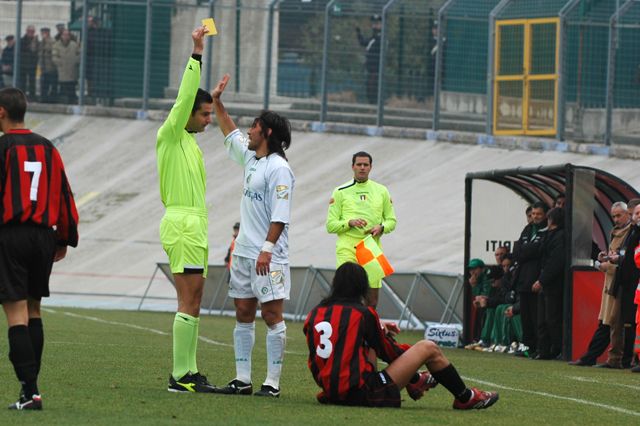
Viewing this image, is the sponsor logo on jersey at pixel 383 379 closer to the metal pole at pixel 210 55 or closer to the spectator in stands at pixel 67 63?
the metal pole at pixel 210 55

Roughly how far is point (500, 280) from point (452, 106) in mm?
14133

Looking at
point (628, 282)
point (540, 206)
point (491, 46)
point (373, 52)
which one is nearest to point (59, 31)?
point (373, 52)

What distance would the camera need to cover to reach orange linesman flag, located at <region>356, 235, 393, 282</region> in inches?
643

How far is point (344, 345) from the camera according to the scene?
9594 millimetres

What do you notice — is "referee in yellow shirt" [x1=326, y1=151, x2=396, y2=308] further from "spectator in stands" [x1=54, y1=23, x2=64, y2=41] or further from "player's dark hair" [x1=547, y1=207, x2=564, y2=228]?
"spectator in stands" [x1=54, y1=23, x2=64, y2=41]

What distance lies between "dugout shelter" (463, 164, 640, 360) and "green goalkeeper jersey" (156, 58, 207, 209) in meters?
7.14

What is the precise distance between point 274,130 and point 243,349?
1565mm

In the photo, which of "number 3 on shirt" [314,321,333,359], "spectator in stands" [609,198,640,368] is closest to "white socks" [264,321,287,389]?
"number 3 on shirt" [314,321,333,359]

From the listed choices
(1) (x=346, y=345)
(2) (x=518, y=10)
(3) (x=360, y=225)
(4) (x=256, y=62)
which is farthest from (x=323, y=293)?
(1) (x=346, y=345)

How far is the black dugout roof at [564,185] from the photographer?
17.1 meters

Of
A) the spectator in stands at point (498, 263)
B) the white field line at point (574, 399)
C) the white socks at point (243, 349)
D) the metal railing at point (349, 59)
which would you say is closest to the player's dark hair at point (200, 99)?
the white socks at point (243, 349)

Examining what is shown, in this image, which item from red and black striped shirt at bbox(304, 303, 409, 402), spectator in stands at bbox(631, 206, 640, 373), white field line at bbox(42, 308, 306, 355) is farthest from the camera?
white field line at bbox(42, 308, 306, 355)

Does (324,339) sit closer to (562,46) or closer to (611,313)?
(611,313)

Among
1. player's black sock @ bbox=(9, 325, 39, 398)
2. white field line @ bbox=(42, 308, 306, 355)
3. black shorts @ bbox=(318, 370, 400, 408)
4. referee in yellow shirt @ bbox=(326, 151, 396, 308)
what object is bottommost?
white field line @ bbox=(42, 308, 306, 355)
